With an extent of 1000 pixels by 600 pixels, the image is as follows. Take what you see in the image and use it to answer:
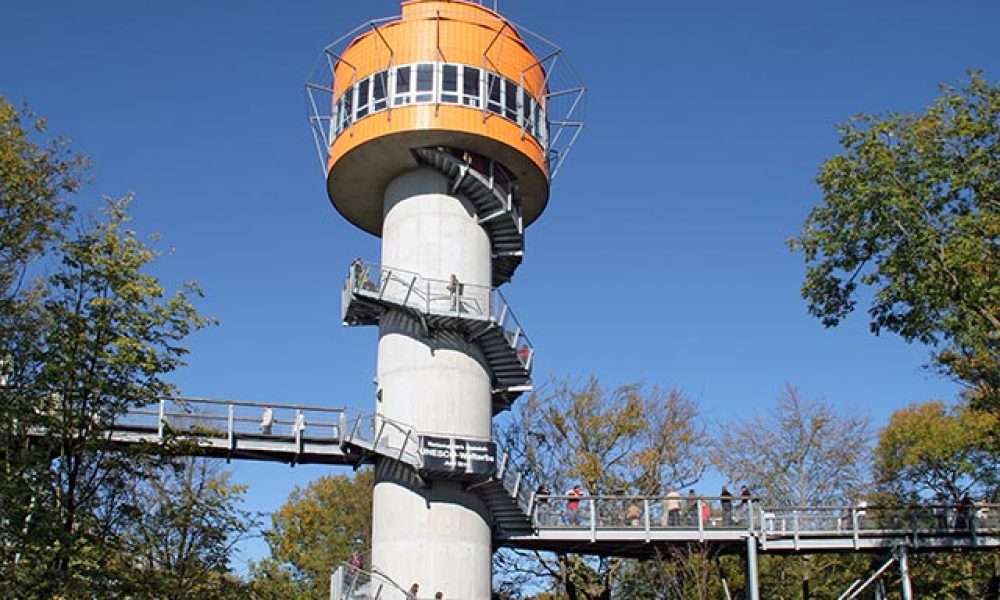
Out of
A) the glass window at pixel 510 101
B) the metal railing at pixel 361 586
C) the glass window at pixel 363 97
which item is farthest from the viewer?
the glass window at pixel 510 101

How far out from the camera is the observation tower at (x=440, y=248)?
30281 mm

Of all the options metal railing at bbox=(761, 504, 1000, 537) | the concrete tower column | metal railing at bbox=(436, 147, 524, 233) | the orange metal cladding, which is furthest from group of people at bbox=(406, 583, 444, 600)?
the orange metal cladding

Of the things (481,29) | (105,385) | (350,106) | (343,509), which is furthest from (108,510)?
(343,509)

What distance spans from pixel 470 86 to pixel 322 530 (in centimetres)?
3313

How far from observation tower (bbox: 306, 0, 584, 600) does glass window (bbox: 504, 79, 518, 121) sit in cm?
4

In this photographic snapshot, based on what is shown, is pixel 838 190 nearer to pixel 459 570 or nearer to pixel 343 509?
pixel 459 570

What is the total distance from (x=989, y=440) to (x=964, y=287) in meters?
16.6

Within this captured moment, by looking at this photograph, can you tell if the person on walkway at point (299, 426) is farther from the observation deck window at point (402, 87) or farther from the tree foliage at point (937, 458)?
the tree foliage at point (937, 458)

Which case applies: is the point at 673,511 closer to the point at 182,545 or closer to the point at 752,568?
the point at 752,568

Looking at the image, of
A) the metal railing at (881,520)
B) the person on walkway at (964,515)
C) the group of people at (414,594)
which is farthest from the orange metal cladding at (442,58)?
the person on walkway at (964,515)

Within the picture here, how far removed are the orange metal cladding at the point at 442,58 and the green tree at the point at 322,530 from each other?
1104 inches

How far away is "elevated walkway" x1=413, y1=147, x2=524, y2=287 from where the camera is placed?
32844mm

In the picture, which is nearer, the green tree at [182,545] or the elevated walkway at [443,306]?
the green tree at [182,545]

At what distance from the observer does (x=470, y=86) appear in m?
32.9
